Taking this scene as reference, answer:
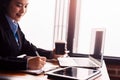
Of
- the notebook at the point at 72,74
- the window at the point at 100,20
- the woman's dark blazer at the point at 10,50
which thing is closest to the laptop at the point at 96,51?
the notebook at the point at 72,74

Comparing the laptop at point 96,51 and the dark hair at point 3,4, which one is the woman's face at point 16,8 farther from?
the laptop at point 96,51

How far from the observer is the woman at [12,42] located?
1.47m

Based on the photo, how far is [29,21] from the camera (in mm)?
2779

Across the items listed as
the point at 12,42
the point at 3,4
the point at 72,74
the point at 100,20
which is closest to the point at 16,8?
the point at 3,4

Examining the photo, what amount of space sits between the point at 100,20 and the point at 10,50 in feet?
4.16

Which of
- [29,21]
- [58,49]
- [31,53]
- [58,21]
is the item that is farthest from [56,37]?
[58,49]

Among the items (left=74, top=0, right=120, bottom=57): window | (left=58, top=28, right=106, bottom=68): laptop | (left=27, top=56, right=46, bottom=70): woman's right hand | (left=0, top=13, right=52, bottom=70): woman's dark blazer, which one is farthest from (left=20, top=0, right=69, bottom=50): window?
(left=27, top=56, right=46, bottom=70): woman's right hand

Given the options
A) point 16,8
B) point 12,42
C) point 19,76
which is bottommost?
point 19,76

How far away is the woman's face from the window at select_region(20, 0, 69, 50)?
0.81 m

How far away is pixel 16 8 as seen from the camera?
1.89 metres

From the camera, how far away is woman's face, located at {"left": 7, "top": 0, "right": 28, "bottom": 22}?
1867mm

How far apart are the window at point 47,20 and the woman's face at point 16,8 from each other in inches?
31.8

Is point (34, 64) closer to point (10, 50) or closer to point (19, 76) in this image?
point (19, 76)

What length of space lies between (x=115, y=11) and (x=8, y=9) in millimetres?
1269
